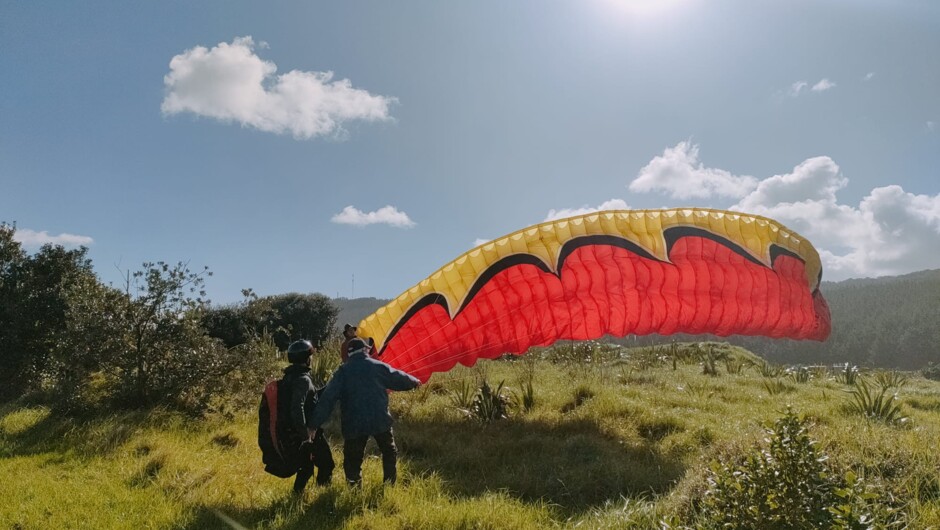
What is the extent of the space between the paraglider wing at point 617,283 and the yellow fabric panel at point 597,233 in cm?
2

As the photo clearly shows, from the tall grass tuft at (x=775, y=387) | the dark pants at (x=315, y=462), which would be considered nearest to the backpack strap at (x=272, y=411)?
the dark pants at (x=315, y=462)

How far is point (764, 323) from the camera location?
342 inches

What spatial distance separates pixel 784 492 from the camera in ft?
12.2

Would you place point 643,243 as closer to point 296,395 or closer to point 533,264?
point 533,264

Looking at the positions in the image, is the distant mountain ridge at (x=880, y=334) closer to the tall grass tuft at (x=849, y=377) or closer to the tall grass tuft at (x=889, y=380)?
the tall grass tuft at (x=889, y=380)

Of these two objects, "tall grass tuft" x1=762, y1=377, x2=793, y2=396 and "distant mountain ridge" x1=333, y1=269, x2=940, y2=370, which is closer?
"tall grass tuft" x1=762, y1=377, x2=793, y2=396

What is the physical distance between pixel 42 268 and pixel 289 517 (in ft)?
46.9

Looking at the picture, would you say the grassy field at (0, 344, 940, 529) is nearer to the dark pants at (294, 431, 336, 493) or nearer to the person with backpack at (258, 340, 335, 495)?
the dark pants at (294, 431, 336, 493)

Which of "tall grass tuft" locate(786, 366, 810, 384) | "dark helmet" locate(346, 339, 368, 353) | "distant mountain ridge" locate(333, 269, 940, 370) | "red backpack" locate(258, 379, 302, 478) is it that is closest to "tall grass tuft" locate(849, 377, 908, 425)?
"tall grass tuft" locate(786, 366, 810, 384)

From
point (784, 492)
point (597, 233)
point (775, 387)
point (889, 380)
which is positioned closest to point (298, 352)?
point (784, 492)

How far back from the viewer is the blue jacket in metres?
5.70

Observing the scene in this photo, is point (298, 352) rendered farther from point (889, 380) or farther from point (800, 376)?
point (889, 380)

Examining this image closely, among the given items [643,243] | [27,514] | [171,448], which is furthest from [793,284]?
[27,514]

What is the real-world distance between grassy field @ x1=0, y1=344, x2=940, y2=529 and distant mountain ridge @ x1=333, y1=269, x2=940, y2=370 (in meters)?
66.7
